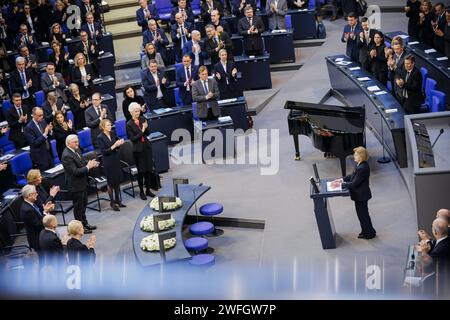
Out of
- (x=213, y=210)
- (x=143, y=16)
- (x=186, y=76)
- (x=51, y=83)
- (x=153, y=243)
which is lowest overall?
(x=213, y=210)

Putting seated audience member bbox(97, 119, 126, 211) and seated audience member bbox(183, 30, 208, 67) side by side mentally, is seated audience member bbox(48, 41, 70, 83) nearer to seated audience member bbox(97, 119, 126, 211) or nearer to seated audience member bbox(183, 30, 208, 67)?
seated audience member bbox(183, 30, 208, 67)

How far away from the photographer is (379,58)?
54.9ft

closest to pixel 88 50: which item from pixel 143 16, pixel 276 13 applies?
pixel 143 16

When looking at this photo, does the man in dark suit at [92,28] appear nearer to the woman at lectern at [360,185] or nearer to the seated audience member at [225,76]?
the seated audience member at [225,76]

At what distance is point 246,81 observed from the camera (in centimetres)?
1928

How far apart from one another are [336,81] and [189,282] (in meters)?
8.22

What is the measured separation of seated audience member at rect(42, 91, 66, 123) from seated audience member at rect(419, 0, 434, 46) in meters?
7.34

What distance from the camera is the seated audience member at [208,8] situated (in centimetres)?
2027

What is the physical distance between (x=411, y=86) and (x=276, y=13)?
6.05 m

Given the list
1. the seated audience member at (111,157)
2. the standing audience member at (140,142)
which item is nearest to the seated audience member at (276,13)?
the standing audience member at (140,142)

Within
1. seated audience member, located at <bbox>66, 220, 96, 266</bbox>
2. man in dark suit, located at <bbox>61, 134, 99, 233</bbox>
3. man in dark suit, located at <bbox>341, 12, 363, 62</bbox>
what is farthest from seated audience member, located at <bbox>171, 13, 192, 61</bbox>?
seated audience member, located at <bbox>66, 220, 96, 266</bbox>

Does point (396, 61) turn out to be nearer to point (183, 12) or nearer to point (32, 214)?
point (183, 12)

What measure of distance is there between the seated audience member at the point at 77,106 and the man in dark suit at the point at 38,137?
4.83 feet
